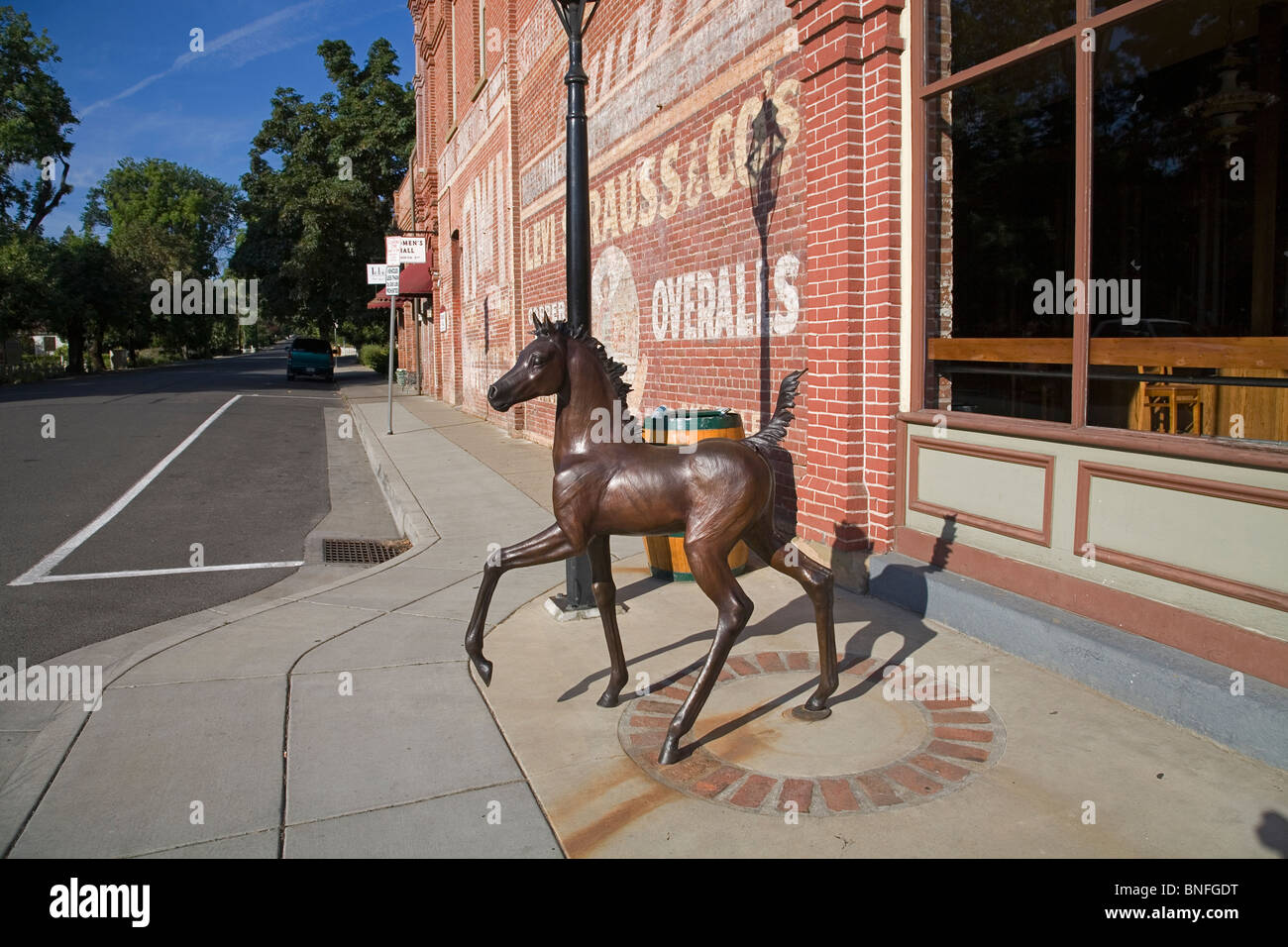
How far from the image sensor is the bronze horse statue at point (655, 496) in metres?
3.81

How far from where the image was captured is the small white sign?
18516mm

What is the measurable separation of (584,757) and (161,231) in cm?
6124

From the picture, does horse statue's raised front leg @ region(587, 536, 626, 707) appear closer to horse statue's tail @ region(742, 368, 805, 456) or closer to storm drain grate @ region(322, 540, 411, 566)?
horse statue's tail @ region(742, 368, 805, 456)

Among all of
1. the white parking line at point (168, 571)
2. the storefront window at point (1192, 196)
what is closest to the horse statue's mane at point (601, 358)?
the storefront window at point (1192, 196)

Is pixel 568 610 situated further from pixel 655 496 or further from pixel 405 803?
pixel 405 803

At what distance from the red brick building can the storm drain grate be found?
125 inches

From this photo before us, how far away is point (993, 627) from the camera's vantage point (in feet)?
16.4

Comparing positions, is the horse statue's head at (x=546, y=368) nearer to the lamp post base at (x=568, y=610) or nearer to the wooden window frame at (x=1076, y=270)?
the lamp post base at (x=568, y=610)

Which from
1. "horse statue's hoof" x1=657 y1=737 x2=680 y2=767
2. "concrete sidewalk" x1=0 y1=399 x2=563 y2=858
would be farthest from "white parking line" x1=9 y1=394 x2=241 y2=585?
"horse statue's hoof" x1=657 y1=737 x2=680 y2=767

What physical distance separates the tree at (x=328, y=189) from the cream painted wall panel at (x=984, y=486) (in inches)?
1425

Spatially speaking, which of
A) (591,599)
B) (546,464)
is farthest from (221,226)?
(591,599)

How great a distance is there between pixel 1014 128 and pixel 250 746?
7.71 meters

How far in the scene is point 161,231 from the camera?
5494cm
